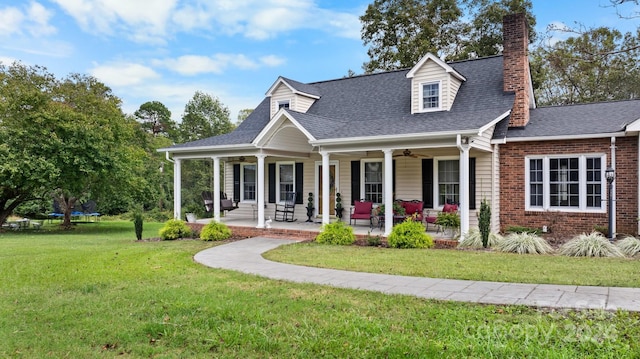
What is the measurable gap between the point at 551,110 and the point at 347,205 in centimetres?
722

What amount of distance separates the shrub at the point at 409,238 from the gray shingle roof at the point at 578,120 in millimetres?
3830

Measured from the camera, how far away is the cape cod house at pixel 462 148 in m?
11.8

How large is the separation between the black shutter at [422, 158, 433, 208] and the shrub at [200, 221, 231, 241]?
624 cm

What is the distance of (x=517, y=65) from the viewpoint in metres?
13.7

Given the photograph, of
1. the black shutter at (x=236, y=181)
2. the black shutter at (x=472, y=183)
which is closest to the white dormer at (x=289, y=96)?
the black shutter at (x=236, y=181)

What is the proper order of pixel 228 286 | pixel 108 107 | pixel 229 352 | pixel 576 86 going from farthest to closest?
pixel 576 86, pixel 108 107, pixel 228 286, pixel 229 352

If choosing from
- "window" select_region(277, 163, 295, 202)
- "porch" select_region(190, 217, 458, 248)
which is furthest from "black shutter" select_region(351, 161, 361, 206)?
"window" select_region(277, 163, 295, 202)

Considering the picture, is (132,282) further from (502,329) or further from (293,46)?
(293,46)

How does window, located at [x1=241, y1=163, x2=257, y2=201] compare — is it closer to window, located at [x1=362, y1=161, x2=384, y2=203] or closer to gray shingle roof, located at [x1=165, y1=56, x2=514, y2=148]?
gray shingle roof, located at [x1=165, y1=56, x2=514, y2=148]

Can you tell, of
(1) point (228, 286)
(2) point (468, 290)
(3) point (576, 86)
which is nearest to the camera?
(2) point (468, 290)

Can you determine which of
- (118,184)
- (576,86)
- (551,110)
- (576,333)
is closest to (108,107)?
(118,184)

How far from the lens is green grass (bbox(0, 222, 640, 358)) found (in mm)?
4258

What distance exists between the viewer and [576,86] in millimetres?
27906

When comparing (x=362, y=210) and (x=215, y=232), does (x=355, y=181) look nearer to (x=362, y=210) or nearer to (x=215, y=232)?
(x=362, y=210)
